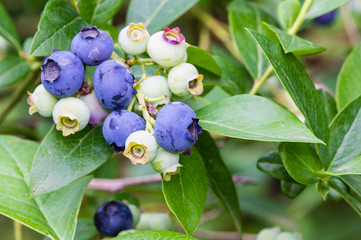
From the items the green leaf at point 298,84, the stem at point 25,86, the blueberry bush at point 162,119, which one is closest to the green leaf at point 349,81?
the blueberry bush at point 162,119

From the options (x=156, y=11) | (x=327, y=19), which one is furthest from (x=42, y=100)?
(x=327, y=19)

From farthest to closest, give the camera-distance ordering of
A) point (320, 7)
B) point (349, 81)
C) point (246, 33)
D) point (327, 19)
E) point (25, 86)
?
point (327, 19)
point (25, 86)
point (246, 33)
point (349, 81)
point (320, 7)

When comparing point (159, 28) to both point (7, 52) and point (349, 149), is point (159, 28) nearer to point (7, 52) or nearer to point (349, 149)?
point (349, 149)

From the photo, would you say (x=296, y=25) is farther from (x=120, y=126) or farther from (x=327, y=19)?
(x=327, y=19)

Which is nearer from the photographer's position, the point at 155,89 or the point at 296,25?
the point at 155,89

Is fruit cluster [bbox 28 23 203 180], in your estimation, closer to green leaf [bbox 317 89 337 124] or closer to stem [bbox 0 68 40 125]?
green leaf [bbox 317 89 337 124]

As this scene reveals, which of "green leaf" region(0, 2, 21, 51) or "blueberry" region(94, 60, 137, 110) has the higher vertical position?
"blueberry" region(94, 60, 137, 110)

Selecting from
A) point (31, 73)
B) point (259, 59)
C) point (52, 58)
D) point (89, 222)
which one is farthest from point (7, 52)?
point (52, 58)

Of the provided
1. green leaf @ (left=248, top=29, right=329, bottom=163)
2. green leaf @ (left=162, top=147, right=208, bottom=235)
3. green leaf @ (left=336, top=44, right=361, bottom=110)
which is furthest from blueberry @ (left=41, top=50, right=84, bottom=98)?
Answer: green leaf @ (left=336, top=44, right=361, bottom=110)
